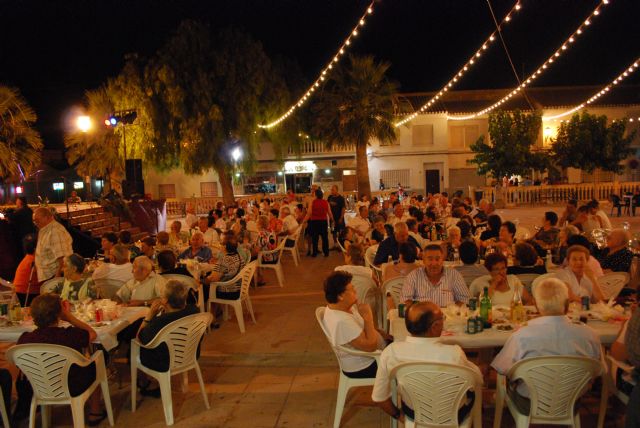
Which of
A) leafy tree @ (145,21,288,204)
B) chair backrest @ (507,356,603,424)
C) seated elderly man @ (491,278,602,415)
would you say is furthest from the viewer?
leafy tree @ (145,21,288,204)

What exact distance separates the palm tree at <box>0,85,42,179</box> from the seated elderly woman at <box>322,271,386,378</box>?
1490cm

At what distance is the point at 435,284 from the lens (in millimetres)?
5152

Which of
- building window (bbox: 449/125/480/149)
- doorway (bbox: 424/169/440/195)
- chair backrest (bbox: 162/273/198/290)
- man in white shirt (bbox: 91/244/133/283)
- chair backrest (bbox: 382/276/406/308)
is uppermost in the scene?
building window (bbox: 449/125/480/149)

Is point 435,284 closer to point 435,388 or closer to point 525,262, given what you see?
point 525,262

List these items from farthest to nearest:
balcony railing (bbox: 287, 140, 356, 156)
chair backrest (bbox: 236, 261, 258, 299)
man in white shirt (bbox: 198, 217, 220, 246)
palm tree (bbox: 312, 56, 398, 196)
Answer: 1. balcony railing (bbox: 287, 140, 356, 156)
2. palm tree (bbox: 312, 56, 398, 196)
3. man in white shirt (bbox: 198, 217, 220, 246)
4. chair backrest (bbox: 236, 261, 258, 299)

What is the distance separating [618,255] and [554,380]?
3.36 m

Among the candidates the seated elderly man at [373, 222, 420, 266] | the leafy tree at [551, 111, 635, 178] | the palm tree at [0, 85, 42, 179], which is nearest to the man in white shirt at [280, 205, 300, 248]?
the seated elderly man at [373, 222, 420, 266]

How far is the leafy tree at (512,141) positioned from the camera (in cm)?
2594

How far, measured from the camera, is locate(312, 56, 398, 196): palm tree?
914 inches

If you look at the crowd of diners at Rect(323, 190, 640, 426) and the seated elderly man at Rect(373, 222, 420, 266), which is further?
the seated elderly man at Rect(373, 222, 420, 266)

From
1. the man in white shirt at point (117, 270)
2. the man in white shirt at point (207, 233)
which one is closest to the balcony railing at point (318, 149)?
the man in white shirt at point (207, 233)

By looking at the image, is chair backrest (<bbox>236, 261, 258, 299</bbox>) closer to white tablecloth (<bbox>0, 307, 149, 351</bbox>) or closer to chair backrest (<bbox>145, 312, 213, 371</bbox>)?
white tablecloth (<bbox>0, 307, 149, 351</bbox>)

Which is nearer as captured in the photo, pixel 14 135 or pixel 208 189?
pixel 14 135

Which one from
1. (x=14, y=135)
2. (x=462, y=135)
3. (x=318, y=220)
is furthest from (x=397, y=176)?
(x=318, y=220)
